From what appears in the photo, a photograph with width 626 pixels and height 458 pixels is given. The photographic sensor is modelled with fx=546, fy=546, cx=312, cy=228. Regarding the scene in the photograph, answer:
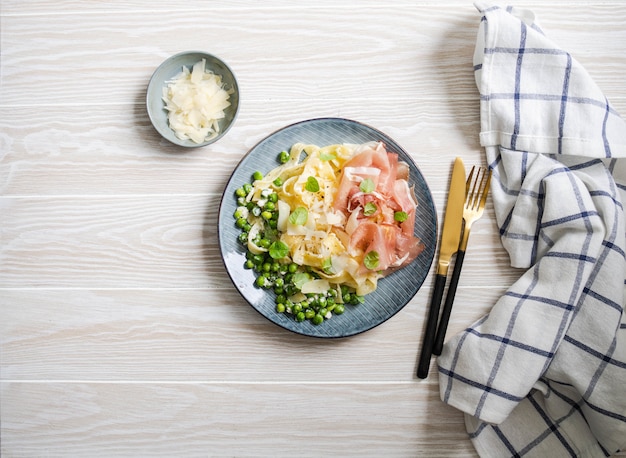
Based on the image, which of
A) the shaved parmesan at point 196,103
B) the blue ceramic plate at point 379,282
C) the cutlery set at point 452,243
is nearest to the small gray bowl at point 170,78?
the shaved parmesan at point 196,103

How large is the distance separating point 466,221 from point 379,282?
1.15 feet

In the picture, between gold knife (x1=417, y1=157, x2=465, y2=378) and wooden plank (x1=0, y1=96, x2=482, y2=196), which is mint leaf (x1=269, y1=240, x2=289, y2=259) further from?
gold knife (x1=417, y1=157, x2=465, y2=378)

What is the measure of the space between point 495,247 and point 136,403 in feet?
4.32

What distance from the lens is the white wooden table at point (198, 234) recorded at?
71.9 inches

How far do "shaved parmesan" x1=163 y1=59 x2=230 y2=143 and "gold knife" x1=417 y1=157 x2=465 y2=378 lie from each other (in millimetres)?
805

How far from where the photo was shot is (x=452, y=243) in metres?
1.77

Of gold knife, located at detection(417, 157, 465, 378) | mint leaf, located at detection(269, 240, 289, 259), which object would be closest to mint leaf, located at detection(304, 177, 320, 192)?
mint leaf, located at detection(269, 240, 289, 259)

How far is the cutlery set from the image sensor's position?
1765 millimetres

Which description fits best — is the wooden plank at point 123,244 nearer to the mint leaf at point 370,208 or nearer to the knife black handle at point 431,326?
the knife black handle at point 431,326

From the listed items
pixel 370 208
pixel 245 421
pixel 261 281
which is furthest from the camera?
pixel 245 421

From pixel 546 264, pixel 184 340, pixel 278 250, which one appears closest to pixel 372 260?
pixel 278 250

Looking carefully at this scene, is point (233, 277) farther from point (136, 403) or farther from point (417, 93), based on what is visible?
point (417, 93)

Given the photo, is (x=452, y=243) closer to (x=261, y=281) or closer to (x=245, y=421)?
(x=261, y=281)

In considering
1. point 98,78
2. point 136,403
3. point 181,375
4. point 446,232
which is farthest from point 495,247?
point 98,78
